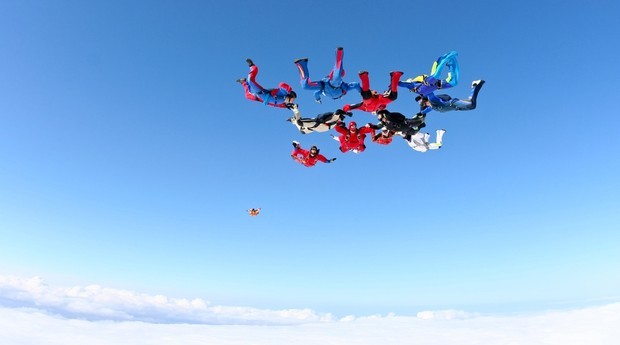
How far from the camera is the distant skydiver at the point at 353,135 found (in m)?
10.9

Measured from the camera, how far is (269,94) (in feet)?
29.9

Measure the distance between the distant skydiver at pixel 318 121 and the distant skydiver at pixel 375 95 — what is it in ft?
2.35

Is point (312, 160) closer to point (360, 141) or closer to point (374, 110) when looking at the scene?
point (360, 141)

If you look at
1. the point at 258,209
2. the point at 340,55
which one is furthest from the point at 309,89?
the point at 258,209

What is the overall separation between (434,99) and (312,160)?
477 centimetres

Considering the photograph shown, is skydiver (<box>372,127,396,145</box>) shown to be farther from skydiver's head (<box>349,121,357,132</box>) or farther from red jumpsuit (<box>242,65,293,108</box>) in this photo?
red jumpsuit (<box>242,65,293,108</box>)

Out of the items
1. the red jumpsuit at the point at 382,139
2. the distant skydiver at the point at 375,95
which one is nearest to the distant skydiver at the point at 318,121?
the distant skydiver at the point at 375,95

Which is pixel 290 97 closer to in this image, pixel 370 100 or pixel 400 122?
pixel 370 100

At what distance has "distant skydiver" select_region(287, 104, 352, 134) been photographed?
9992 mm

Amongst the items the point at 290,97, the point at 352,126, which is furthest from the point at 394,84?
the point at 290,97

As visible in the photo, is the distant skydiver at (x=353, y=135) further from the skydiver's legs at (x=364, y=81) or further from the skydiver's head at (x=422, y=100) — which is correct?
the skydiver's legs at (x=364, y=81)

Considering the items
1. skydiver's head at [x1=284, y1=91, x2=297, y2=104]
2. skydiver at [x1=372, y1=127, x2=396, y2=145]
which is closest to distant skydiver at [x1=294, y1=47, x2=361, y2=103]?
skydiver's head at [x1=284, y1=91, x2=297, y2=104]

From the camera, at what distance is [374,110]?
958 centimetres

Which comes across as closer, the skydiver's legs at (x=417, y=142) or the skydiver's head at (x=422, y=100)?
the skydiver's head at (x=422, y=100)
